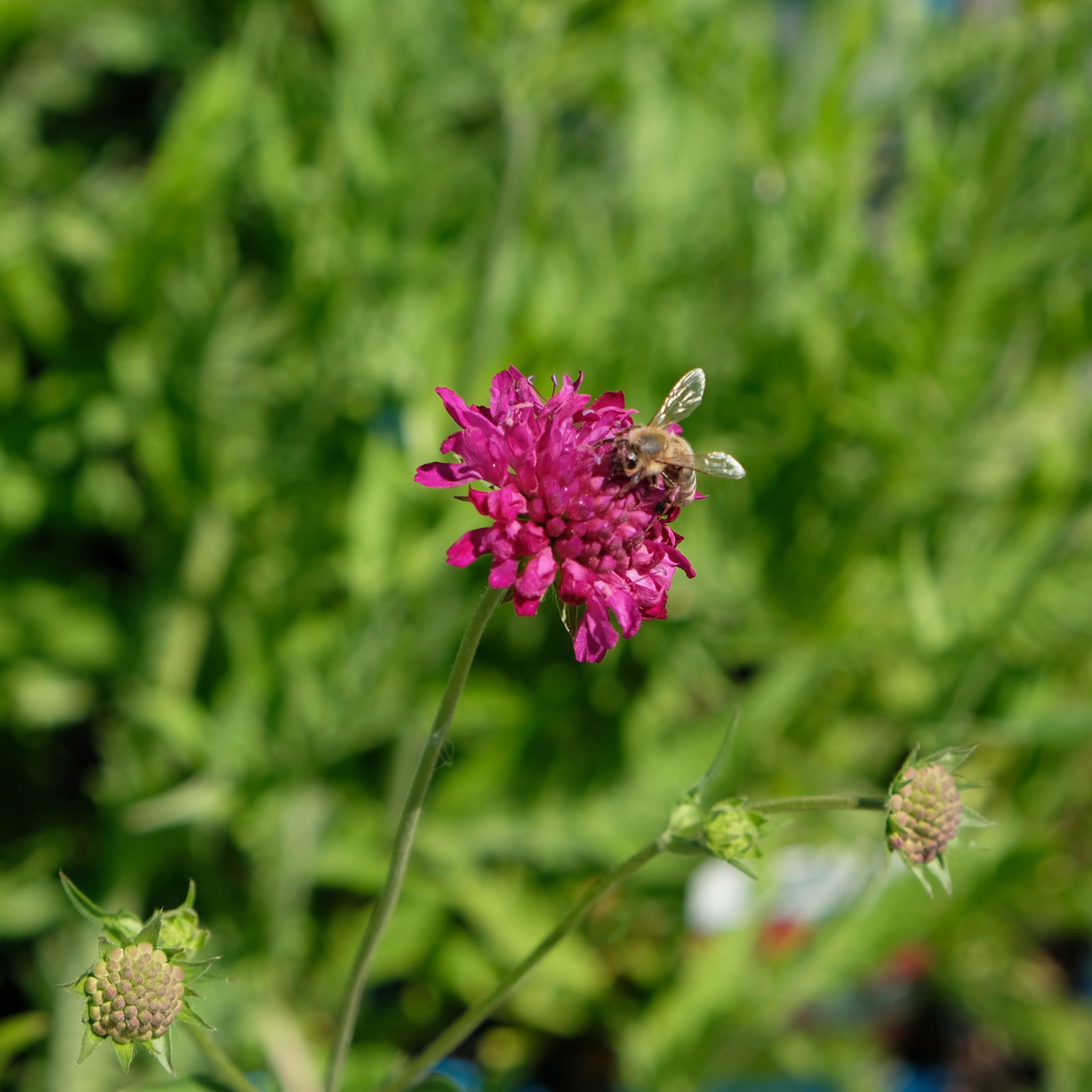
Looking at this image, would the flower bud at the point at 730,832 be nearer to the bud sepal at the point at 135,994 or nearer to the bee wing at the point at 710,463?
the bee wing at the point at 710,463

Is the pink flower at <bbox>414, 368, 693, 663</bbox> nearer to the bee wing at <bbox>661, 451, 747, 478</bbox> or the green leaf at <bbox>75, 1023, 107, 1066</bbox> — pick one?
the bee wing at <bbox>661, 451, 747, 478</bbox>

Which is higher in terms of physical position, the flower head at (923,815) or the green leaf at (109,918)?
the green leaf at (109,918)

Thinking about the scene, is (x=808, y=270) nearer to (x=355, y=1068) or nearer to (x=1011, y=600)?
(x=1011, y=600)

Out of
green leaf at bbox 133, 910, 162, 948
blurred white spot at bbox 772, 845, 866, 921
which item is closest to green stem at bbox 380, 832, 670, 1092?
green leaf at bbox 133, 910, 162, 948

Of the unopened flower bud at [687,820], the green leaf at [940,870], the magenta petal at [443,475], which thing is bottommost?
the green leaf at [940,870]

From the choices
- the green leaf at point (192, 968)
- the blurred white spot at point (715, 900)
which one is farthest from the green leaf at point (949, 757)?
the blurred white spot at point (715, 900)

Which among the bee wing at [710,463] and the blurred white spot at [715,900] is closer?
the bee wing at [710,463]
